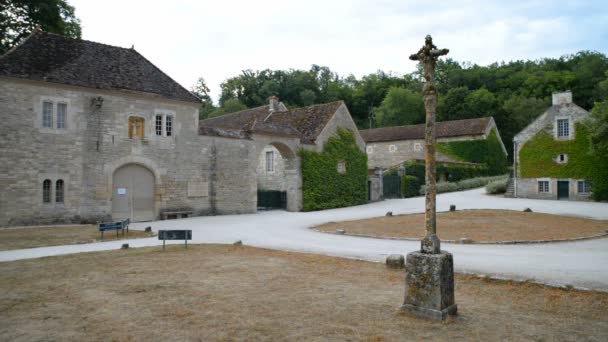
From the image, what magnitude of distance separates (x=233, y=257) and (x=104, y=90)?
1402 cm

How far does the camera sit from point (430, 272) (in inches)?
243

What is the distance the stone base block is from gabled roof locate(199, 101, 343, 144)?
64.6 feet

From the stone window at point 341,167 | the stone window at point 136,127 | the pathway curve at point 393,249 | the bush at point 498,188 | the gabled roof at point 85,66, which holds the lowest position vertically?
the pathway curve at point 393,249

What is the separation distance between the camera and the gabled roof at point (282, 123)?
1017 inches

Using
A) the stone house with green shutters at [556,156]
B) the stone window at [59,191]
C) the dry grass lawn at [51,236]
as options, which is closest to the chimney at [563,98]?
the stone house with green shutters at [556,156]

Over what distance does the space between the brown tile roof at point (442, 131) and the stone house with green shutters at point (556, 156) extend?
13.0 m

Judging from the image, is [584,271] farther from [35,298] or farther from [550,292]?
[35,298]

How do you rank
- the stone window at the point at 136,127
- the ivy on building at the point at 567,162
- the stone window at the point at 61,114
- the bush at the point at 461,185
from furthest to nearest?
the bush at the point at 461,185 < the ivy on building at the point at 567,162 < the stone window at the point at 136,127 < the stone window at the point at 61,114

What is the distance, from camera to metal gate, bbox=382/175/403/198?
3522 centimetres

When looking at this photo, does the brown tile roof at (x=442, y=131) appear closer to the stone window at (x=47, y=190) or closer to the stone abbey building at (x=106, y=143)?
the stone abbey building at (x=106, y=143)

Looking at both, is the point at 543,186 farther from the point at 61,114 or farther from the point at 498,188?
the point at 61,114

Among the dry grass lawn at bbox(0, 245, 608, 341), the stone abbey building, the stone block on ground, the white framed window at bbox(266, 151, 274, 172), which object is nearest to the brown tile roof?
the white framed window at bbox(266, 151, 274, 172)

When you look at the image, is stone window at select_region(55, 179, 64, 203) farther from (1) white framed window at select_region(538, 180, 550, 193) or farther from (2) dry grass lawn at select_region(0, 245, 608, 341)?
(1) white framed window at select_region(538, 180, 550, 193)

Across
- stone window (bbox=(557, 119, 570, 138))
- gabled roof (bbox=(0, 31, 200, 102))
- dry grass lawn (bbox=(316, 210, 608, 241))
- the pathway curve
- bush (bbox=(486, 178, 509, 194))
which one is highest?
gabled roof (bbox=(0, 31, 200, 102))
